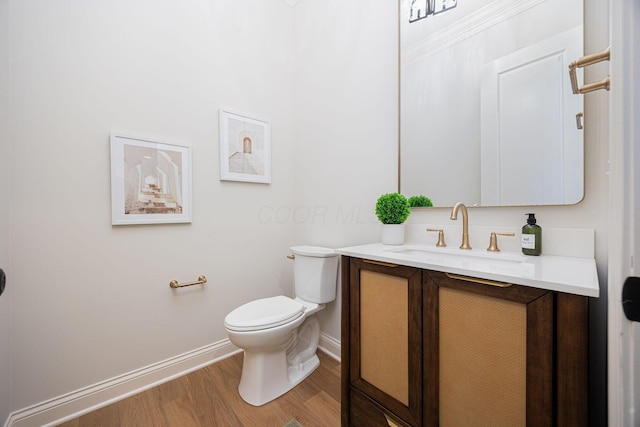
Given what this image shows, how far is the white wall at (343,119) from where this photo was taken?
1666 mm

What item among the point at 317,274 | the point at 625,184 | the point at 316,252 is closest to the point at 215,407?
the point at 317,274

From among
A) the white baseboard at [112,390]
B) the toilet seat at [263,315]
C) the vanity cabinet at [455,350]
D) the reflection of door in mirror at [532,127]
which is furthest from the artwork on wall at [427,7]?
the white baseboard at [112,390]

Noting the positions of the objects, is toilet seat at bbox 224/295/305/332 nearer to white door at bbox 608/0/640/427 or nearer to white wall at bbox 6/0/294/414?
white wall at bbox 6/0/294/414

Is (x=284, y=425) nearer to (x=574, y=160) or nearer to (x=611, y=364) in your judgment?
(x=611, y=364)

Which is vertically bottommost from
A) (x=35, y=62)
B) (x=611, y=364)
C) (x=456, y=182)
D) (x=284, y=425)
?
(x=284, y=425)

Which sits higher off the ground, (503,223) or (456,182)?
(456,182)

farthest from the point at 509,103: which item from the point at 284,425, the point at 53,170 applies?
the point at 53,170

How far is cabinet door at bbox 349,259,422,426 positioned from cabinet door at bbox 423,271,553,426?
0.05 m

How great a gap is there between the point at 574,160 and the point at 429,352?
0.94m

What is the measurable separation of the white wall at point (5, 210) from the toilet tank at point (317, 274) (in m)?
1.48

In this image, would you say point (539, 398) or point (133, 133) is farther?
point (133, 133)

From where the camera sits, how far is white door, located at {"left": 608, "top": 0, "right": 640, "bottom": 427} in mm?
429

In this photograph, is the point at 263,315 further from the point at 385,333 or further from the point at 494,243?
the point at 494,243

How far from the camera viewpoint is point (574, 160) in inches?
40.0
